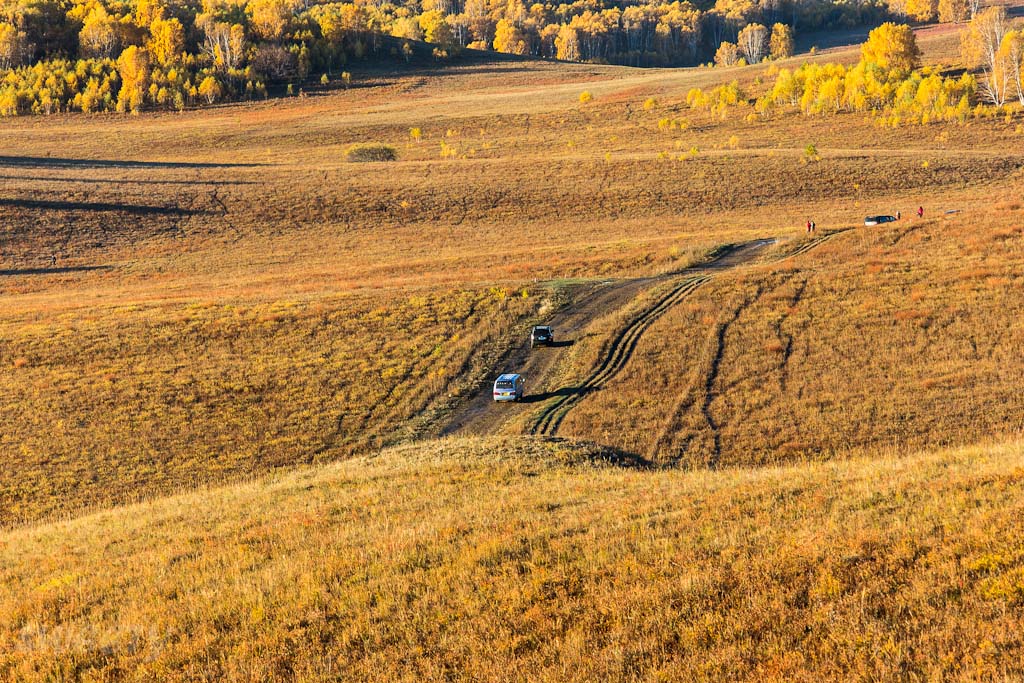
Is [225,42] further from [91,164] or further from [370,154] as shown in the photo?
[370,154]

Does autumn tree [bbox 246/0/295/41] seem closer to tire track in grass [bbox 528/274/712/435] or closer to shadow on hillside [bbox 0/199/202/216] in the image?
shadow on hillside [bbox 0/199/202/216]

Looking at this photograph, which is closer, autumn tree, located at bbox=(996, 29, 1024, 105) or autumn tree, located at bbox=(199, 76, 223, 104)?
autumn tree, located at bbox=(996, 29, 1024, 105)

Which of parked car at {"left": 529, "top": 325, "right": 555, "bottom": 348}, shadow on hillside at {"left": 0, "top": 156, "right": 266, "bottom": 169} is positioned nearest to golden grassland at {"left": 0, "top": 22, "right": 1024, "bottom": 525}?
shadow on hillside at {"left": 0, "top": 156, "right": 266, "bottom": 169}

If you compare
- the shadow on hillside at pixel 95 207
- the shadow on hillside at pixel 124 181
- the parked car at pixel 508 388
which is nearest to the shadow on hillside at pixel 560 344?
the parked car at pixel 508 388

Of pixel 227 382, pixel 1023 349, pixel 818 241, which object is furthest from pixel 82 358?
pixel 818 241

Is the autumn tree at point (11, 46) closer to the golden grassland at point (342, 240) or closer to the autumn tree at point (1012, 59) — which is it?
the golden grassland at point (342, 240)

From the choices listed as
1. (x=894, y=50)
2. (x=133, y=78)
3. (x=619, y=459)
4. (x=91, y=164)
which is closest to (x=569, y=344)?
(x=619, y=459)

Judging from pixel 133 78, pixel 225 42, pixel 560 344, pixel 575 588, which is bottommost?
pixel 560 344
